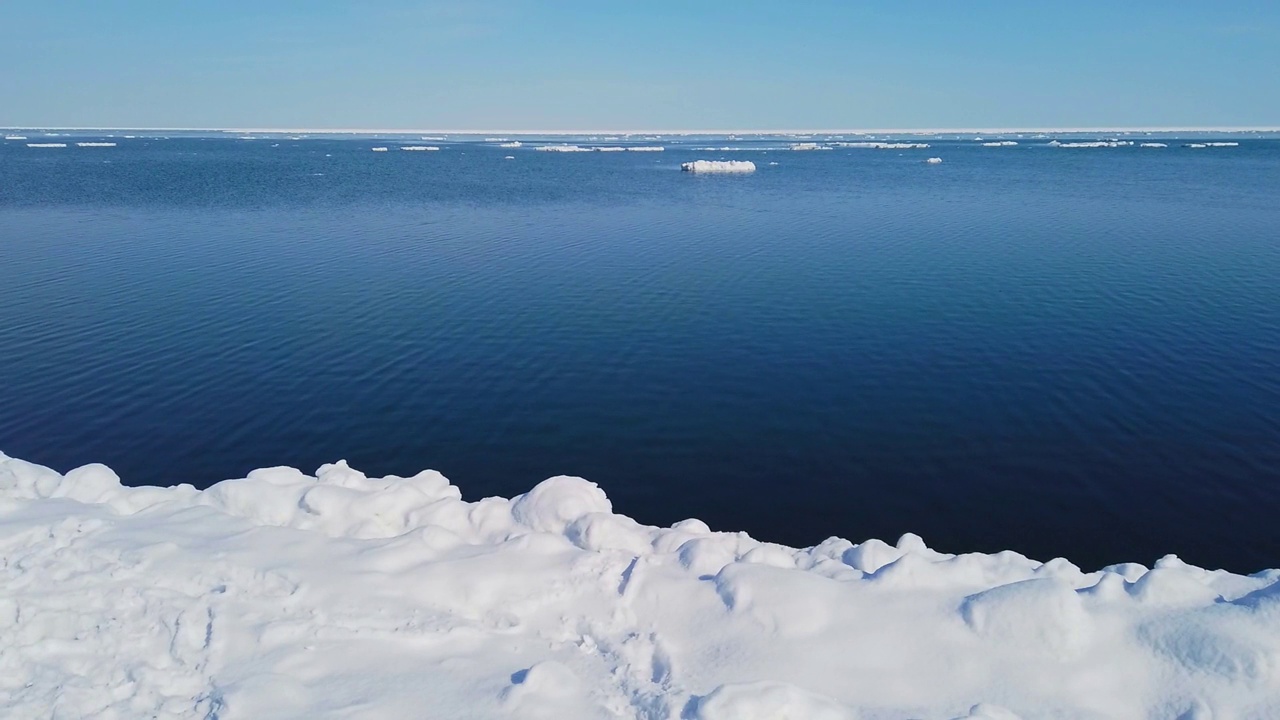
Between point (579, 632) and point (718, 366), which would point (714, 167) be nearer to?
point (718, 366)

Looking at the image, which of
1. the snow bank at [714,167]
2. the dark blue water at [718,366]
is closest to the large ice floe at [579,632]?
the dark blue water at [718,366]

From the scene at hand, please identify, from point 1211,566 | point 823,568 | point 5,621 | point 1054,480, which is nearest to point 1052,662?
point 823,568

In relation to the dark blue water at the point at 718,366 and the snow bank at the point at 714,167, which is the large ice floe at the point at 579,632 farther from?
the snow bank at the point at 714,167

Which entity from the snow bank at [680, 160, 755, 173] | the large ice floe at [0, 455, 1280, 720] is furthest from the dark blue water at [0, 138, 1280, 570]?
the snow bank at [680, 160, 755, 173]

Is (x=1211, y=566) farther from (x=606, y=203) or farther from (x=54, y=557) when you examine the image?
(x=606, y=203)

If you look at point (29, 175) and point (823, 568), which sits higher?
point (29, 175)

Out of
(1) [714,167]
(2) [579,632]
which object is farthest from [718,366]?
(1) [714,167]
